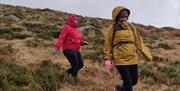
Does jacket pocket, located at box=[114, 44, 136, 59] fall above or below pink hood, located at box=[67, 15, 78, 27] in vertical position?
below

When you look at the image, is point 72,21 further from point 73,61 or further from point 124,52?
point 124,52

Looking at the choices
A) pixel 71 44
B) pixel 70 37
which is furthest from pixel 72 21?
pixel 71 44

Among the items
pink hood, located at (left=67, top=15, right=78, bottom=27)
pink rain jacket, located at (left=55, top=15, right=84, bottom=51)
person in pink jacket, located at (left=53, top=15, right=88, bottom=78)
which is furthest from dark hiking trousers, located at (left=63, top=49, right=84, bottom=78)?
pink hood, located at (left=67, top=15, right=78, bottom=27)

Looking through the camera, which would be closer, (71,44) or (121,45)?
(121,45)

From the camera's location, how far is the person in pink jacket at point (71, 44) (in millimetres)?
10195

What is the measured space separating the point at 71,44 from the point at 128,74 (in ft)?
A: 8.20

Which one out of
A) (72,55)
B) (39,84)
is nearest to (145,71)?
(72,55)

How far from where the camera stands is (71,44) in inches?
407

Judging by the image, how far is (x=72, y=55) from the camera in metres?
10.2

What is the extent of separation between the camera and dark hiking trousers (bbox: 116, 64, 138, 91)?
26.6ft

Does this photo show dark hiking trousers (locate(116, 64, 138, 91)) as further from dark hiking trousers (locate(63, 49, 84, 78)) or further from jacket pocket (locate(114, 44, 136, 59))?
dark hiking trousers (locate(63, 49, 84, 78))

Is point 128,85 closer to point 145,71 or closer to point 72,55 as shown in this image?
point 72,55

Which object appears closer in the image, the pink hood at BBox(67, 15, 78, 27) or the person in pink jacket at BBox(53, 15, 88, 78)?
the person in pink jacket at BBox(53, 15, 88, 78)

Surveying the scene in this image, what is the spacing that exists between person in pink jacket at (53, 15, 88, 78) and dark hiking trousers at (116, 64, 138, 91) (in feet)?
6.97
